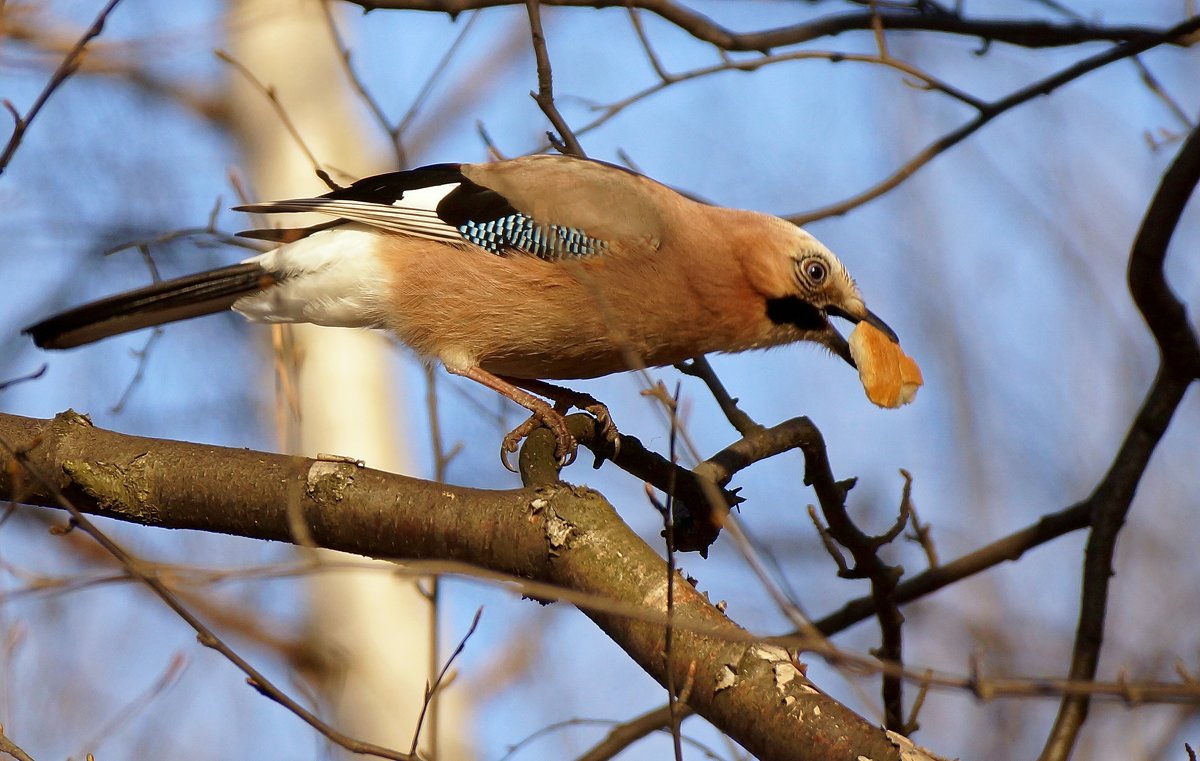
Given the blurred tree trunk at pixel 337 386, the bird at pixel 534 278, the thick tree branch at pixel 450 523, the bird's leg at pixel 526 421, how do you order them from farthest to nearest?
1. the blurred tree trunk at pixel 337 386
2. the bird at pixel 534 278
3. the bird's leg at pixel 526 421
4. the thick tree branch at pixel 450 523

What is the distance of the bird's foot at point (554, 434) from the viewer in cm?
380

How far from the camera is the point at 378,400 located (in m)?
8.71

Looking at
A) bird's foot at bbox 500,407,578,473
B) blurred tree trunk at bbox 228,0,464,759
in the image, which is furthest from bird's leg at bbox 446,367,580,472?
blurred tree trunk at bbox 228,0,464,759

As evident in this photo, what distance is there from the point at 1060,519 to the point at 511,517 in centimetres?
219

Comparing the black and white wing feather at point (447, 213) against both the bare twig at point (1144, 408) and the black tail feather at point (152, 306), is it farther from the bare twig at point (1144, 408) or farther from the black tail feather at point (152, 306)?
the bare twig at point (1144, 408)

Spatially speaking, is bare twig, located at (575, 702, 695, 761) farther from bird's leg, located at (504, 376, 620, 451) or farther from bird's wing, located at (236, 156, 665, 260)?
bird's wing, located at (236, 156, 665, 260)

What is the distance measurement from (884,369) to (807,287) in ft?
1.79

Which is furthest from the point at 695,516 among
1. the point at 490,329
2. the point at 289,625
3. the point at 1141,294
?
the point at 289,625

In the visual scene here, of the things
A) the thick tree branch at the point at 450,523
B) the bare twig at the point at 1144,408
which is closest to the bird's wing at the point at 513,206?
the thick tree branch at the point at 450,523

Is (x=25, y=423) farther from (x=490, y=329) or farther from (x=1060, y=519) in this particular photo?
(x=1060, y=519)

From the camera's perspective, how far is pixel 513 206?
4863 millimetres

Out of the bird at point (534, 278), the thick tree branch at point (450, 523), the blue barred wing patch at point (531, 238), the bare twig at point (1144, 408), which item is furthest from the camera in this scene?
the blue barred wing patch at point (531, 238)

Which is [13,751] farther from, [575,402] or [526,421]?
[575,402]

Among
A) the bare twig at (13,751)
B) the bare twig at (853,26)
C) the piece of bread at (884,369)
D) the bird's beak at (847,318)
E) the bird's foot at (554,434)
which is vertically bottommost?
the bare twig at (13,751)
